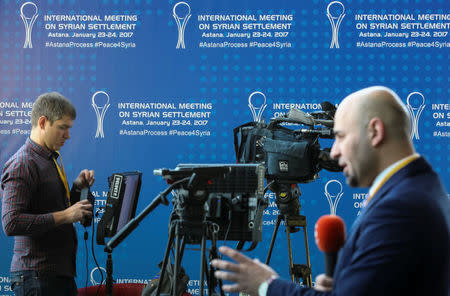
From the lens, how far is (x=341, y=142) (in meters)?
1.38

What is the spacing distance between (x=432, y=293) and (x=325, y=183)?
10.5 feet

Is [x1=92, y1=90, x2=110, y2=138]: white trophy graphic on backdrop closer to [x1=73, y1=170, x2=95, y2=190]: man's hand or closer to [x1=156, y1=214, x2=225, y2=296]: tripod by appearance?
[x1=73, y1=170, x2=95, y2=190]: man's hand

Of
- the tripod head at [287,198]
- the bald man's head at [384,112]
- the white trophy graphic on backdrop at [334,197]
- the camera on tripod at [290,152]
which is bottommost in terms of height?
the white trophy graphic on backdrop at [334,197]

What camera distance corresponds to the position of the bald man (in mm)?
1134

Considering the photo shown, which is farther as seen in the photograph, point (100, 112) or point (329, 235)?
point (100, 112)

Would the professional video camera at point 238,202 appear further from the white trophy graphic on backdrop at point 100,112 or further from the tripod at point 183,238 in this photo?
the white trophy graphic on backdrop at point 100,112

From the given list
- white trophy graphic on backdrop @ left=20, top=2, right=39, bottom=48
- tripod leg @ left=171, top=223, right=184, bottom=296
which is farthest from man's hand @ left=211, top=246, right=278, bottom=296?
white trophy graphic on backdrop @ left=20, top=2, right=39, bottom=48

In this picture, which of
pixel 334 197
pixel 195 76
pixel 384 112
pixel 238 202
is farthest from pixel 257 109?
pixel 384 112

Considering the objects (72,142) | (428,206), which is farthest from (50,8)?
(428,206)

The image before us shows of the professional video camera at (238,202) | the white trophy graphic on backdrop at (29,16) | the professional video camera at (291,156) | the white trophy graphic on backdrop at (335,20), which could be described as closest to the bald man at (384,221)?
the professional video camera at (238,202)

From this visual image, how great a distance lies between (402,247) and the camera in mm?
1133

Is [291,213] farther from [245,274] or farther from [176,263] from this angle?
[245,274]

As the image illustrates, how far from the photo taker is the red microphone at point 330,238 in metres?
1.29

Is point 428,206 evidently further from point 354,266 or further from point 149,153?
point 149,153
